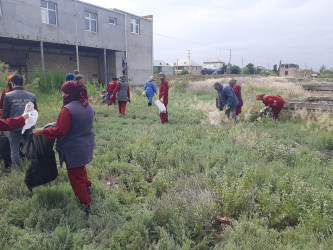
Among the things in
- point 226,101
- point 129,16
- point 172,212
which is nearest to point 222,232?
point 172,212

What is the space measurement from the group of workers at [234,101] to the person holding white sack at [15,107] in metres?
5.59

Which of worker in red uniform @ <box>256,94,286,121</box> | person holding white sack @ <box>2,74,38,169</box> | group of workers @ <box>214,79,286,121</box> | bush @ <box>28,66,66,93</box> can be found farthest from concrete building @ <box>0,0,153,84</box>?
worker in red uniform @ <box>256,94,286,121</box>

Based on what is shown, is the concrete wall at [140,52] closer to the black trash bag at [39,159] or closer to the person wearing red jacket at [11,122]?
the person wearing red jacket at [11,122]

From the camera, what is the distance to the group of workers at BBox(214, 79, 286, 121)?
27.4 ft

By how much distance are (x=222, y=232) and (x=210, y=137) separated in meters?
3.88

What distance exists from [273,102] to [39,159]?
7.79 meters

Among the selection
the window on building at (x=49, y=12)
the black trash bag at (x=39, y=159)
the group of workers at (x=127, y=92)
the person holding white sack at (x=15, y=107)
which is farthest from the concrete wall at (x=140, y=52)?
the black trash bag at (x=39, y=159)

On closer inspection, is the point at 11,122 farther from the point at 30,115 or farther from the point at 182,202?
the point at 182,202

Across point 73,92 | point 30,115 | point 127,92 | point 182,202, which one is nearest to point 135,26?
A: point 127,92

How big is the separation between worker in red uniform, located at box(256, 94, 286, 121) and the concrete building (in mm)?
13712

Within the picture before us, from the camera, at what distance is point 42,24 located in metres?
17.8

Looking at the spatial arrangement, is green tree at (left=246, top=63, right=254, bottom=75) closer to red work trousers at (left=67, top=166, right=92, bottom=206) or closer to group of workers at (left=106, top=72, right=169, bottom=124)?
group of workers at (left=106, top=72, right=169, bottom=124)

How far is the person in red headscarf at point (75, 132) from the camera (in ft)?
10.5

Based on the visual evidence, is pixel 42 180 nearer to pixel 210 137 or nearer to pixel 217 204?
pixel 217 204
